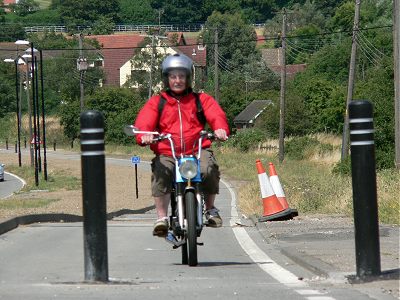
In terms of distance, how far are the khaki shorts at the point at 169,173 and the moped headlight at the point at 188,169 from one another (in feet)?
0.61

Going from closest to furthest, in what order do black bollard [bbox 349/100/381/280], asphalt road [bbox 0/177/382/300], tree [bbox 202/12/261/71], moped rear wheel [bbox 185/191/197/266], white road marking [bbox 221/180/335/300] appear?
1. asphalt road [bbox 0/177/382/300]
2. white road marking [bbox 221/180/335/300]
3. black bollard [bbox 349/100/381/280]
4. moped rear wheel [bbox 185/191/197/266]
5. tree [bbox 202/12/261/71]

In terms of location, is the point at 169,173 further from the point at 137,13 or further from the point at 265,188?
the point at 137,13

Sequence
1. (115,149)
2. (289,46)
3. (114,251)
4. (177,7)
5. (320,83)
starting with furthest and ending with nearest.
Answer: (177,7) → (289,46) → (115,149) → (320,83) → (114,251)

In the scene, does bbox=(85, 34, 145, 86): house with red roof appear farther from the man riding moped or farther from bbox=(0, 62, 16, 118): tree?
the man riding moped

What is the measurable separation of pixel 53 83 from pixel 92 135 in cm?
10255

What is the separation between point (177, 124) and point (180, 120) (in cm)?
5

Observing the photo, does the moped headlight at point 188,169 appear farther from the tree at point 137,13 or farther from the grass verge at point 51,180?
the tree at point 137,13

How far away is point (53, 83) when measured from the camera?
361 feet

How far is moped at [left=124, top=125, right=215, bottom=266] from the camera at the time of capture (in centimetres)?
998

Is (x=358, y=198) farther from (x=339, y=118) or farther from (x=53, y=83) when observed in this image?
(x=53, y=83)

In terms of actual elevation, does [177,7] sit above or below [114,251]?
above

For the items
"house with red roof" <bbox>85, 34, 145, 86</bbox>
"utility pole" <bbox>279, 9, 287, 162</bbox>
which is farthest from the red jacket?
"house with red roof" <bbox>85, 34, 145, 86</bbox>

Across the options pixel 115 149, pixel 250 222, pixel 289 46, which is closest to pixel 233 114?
pixel 115 149

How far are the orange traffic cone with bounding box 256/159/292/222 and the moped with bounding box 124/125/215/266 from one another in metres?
8.01
